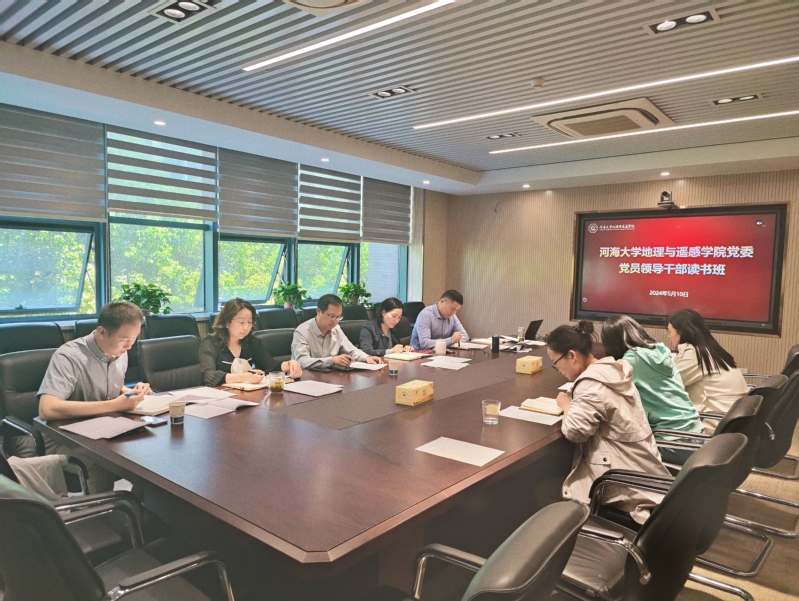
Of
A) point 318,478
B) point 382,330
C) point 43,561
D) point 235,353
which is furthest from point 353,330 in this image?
point 43,561

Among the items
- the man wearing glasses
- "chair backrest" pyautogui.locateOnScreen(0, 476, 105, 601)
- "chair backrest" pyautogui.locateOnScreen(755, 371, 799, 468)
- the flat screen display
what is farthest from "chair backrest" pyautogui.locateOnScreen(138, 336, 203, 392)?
the flat screen display

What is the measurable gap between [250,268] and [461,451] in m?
4.95

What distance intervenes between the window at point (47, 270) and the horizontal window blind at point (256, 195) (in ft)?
4.50

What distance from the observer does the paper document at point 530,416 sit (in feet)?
8.29

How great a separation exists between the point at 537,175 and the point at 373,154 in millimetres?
2266

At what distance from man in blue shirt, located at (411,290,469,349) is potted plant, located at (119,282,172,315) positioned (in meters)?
2.44

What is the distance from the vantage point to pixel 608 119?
15.5 ft

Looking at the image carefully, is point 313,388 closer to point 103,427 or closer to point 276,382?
point 276,382

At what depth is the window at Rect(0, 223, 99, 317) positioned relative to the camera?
4.68 m

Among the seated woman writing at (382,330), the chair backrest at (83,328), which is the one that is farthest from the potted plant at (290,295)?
the chair backrest at (83,328)

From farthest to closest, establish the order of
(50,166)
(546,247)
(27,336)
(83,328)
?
(546,247) → (50,166) → (83,328) → (27,336)

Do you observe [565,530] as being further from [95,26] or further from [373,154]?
[373,154]

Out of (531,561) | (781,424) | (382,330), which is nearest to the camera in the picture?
(531,561)

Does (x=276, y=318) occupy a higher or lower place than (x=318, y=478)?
higher
